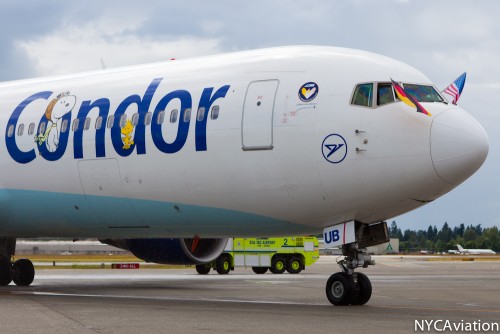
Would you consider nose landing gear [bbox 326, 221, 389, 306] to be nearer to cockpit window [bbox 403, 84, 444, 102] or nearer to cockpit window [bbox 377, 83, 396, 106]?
cockpit window [bbox 377, 83, 396, 106]

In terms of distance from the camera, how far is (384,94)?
15.8 metres

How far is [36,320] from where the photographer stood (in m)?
13.4

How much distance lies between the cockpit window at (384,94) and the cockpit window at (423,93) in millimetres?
335

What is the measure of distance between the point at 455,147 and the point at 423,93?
152 cm

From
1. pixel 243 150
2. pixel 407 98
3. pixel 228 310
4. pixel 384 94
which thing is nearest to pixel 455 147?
pixel 407 98

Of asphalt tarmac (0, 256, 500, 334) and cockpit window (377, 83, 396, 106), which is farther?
cockpit window (377, 83, 396, 106)

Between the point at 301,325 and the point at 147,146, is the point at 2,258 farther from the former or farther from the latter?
the point at 301,325

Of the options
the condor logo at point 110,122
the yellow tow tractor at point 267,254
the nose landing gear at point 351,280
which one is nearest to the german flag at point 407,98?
the nose landing gear at point 351,280

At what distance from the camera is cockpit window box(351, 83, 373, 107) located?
622 inches

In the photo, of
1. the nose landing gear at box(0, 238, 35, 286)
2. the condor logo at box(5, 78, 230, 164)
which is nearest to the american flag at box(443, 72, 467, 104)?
the condor logo at box(5, 78, 230, 164)

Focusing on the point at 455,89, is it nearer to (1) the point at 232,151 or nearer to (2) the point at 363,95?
(2) the point at 363,95

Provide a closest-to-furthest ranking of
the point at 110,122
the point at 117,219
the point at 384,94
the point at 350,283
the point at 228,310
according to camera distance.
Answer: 1. the point at 228,310
2. the point at 384,94
3. the point at 350,283
4. the point at 110,122
5. the point at 117,219

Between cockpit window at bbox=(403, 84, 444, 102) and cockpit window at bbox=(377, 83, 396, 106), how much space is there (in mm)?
335

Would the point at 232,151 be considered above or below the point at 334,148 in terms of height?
above
